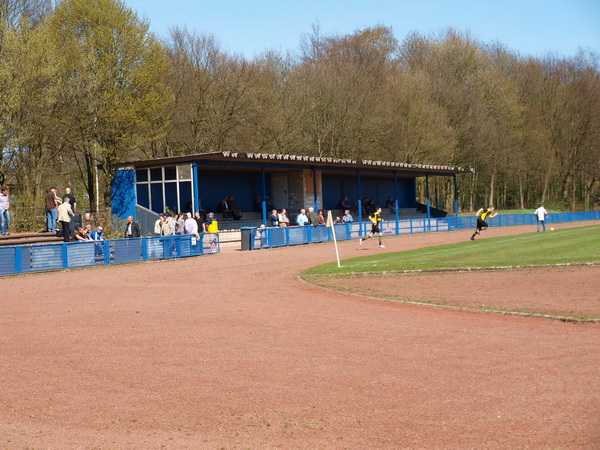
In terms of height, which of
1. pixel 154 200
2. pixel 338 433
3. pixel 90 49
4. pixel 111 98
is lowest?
pixel 338 433

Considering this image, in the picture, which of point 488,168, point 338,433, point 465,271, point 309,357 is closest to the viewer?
point 338,433

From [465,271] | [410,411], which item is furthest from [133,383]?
[465,271]

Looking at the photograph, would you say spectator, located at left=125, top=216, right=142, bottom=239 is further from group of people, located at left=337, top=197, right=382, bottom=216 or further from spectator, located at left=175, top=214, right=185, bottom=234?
group of people, located at left=337, top=197, right=382, bottom=216

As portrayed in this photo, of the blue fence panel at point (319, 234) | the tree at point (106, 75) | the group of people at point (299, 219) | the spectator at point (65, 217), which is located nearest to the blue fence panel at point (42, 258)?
the spectator at point (65, 217)

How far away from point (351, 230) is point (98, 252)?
1655 cm

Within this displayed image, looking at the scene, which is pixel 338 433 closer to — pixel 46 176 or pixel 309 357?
pixel 309 357

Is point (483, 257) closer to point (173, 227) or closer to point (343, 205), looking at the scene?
point (173, 227)

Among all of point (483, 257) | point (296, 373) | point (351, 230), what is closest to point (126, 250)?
point (483, 257)

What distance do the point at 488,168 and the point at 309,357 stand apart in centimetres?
6056

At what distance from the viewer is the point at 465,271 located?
20312 mm

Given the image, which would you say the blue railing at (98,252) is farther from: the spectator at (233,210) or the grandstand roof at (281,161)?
the spectator at (233,210)

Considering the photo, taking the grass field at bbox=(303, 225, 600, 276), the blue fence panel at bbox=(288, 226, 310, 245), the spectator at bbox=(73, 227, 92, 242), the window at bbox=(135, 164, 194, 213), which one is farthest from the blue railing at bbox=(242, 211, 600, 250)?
the spectator at bbox=(73, 227, 92, 242)

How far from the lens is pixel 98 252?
25594 mm

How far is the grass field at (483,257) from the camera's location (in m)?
21.4
